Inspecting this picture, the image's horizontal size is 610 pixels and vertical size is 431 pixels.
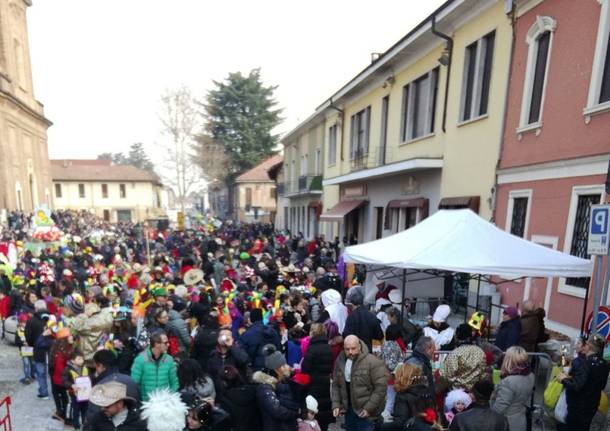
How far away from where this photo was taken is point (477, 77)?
9039 millimetres

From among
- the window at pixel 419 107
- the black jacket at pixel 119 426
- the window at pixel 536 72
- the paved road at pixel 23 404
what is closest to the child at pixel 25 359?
the paved road at pixel 23 404

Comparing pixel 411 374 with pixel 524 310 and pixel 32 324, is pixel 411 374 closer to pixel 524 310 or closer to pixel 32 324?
pixel 524 310

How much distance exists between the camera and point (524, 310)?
531cm

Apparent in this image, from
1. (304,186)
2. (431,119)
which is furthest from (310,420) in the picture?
(304,186)

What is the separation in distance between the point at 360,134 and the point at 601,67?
35.2 feet

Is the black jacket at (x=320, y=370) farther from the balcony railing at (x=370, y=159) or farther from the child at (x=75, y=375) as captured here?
the balcony railing at (x=370, y=159)

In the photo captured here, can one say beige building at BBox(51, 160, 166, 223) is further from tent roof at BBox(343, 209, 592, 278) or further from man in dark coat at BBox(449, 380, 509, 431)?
man in dark coat at BBox(449, 380, 509, 431)

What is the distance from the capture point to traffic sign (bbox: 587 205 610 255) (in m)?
4.11

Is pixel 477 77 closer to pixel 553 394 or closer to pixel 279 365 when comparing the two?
pixel 553 394

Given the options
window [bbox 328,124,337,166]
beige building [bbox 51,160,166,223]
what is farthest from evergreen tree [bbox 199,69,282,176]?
window [bbox 328,124,337,166]

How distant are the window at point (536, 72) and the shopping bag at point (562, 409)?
5.23 metres

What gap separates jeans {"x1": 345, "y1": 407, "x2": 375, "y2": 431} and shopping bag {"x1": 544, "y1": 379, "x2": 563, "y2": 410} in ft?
7.13

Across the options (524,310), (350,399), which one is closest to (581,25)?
(524,310)

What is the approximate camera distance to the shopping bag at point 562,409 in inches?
152
